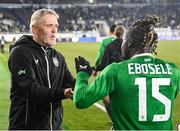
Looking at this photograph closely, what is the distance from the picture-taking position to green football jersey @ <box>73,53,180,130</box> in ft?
11.7

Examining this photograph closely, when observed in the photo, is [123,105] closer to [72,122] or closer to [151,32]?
[151,32]

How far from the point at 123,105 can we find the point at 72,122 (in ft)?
22.1

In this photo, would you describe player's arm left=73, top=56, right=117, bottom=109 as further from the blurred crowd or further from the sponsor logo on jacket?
the blurred crowd

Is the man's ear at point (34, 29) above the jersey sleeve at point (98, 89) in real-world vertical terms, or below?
above

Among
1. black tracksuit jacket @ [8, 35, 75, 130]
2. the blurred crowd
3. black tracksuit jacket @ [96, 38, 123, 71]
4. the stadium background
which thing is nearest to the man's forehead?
black tracksuit jacket @ [8, 35, 75, 130]

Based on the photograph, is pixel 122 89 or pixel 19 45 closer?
pixel 122 89

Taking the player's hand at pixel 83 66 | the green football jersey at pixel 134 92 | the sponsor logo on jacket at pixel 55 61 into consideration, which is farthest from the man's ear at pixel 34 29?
the green football jersey at pixel 134 92

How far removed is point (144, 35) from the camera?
3.69 meters

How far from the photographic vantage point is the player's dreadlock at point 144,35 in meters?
3.67

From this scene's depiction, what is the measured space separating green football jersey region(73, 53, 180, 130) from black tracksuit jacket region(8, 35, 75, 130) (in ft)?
2.19

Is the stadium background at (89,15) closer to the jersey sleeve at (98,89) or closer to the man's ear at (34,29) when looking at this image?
the man's ear at (34,29)

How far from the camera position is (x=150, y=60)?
368 cm

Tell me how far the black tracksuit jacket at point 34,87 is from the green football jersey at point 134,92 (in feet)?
2.19

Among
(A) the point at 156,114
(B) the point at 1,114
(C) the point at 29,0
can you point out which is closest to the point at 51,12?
(A) the point at 156,114
